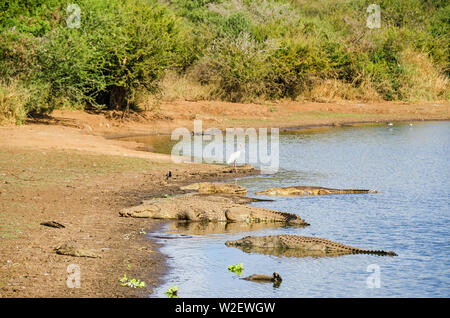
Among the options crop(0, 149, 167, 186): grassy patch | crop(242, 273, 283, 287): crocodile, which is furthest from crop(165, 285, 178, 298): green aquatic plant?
crop(0, 149, 167, 186): grassy patch

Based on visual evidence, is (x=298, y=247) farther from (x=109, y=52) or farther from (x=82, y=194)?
(x=109, y=52)

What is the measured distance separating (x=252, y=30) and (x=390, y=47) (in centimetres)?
847

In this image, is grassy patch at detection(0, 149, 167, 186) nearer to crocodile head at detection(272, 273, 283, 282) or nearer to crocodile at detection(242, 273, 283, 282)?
crocodile at detection(242, 273, 283, 282)

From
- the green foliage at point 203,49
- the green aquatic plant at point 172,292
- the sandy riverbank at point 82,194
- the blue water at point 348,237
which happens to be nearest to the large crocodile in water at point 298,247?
the blue water at point 348,237

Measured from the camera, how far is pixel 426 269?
8508 millimetres

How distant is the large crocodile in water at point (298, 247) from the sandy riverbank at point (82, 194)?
145 cm

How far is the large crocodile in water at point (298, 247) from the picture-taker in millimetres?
8992

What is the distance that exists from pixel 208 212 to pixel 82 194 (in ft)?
9.25

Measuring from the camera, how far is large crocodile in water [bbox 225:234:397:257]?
29.5 feet

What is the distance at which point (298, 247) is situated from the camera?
357 inches

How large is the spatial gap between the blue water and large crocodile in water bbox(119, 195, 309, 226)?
1.12 feet

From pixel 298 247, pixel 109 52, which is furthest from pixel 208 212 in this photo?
pixel 109 52

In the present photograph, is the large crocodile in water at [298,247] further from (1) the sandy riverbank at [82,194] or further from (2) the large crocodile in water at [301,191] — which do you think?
(2) the large crocodile in water at [301,191]
